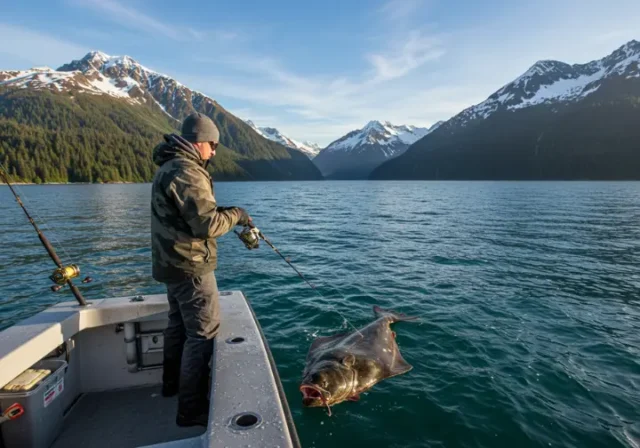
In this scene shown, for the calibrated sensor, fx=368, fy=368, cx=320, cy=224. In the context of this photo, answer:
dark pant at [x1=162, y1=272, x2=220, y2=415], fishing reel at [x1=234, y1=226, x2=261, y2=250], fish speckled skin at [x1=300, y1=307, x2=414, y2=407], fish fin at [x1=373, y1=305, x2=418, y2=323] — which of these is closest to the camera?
dark pant at [x1=162, y1=272, x2=220, y2=415]

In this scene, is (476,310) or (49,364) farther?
(476,310)

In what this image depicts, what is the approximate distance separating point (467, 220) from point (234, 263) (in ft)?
90.9

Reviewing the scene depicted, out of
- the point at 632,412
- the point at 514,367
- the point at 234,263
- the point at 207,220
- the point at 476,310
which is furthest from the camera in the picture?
the point at 234,263

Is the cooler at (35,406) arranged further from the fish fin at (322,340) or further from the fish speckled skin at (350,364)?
the fish fin at (322,340)

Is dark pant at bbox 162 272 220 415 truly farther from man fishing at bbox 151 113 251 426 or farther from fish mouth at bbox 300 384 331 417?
fish mouth at bbox 300 384 331 417

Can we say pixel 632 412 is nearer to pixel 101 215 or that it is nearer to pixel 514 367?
pixel 514 367

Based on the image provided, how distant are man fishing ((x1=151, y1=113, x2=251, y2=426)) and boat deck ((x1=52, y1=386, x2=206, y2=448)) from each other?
1.71 feet

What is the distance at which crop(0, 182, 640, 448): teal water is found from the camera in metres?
7.07

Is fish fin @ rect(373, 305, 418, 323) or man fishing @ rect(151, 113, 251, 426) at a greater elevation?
man fishing @ rect(151, 113, 251, 426)

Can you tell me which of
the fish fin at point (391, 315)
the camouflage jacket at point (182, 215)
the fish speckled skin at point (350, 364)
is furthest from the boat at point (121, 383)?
the fish fin at point (391, 315)

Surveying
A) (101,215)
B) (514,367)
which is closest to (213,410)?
(514,367)

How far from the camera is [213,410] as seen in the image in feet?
11.1

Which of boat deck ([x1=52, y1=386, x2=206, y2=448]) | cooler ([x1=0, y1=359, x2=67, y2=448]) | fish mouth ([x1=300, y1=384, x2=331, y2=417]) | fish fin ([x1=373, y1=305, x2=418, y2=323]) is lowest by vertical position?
fish fin ([x1=373, y1=305, x2=418, y2=323])

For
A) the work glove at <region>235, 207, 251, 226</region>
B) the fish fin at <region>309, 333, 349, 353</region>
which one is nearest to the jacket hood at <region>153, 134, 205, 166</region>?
the work glove at <region>235, 207, 251, 226</region>
